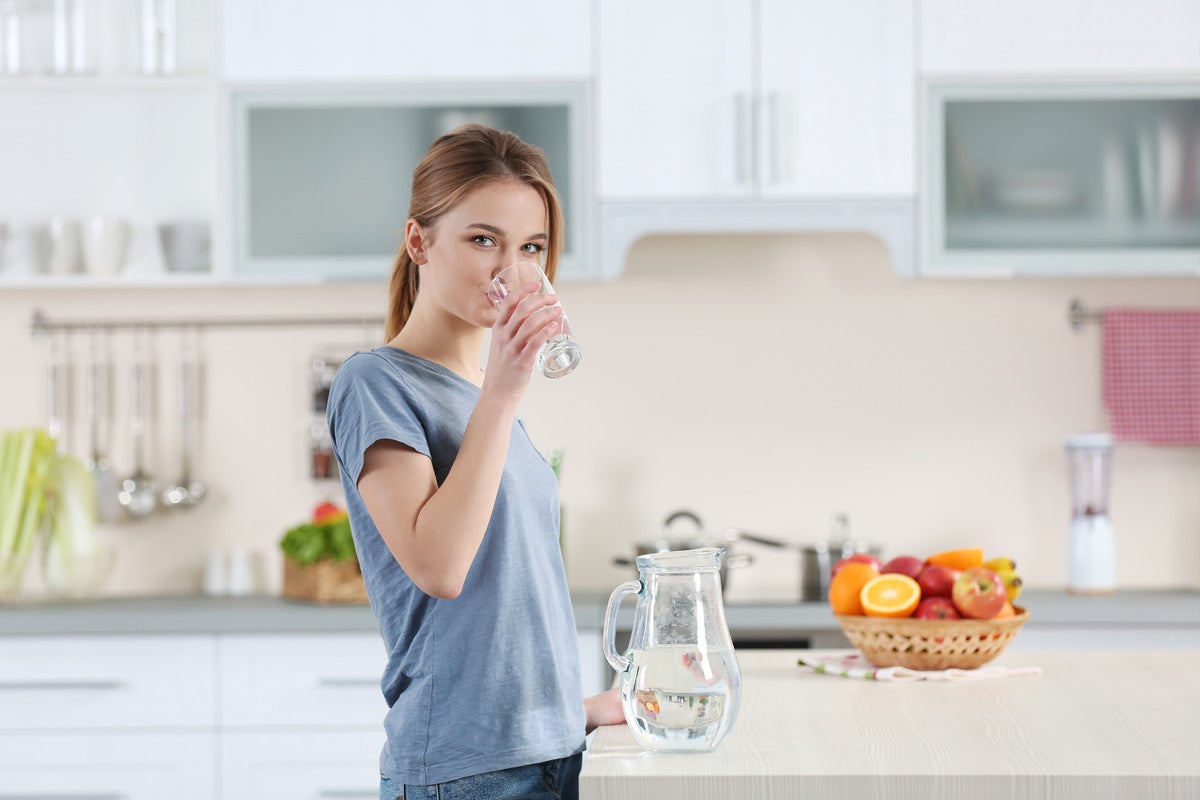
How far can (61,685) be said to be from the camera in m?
2.68

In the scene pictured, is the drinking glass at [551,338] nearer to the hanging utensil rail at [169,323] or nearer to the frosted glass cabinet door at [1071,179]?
the frosted glass cabinet door at [1071,179]

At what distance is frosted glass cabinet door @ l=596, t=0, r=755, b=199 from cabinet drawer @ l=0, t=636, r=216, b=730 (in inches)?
52.1

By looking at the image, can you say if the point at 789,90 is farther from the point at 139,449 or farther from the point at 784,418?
the point at 139,449

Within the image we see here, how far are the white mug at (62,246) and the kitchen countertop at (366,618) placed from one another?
29.7 inches

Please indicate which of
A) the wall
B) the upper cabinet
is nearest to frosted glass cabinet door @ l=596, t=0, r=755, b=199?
the upper cabinet

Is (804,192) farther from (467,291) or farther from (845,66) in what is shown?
(467,291)

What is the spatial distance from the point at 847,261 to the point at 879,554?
704mm

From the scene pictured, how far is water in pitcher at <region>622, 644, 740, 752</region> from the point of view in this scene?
1140mm

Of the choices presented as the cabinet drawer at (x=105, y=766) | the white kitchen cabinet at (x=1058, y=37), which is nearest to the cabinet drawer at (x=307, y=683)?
the cabinet drawer at (x=105, y=766)

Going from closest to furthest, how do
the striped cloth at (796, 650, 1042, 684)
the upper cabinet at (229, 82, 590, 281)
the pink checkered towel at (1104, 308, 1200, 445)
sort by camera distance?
1. the striped cloth at (796, 650, 1042, 684)
2. the upper cabinet at (229, 82, 590, 281)
3. the pink checkered towel at (1104, 308, 1200, 445)

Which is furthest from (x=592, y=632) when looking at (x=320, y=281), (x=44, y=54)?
(x=44, y=54)

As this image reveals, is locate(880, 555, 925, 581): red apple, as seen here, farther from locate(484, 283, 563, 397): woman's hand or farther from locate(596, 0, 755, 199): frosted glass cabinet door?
locate(596, 0, 755, 199): frosted glass cabinet door

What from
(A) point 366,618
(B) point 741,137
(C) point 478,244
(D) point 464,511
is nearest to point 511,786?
(D) point 464,511

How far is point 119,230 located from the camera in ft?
9.62
